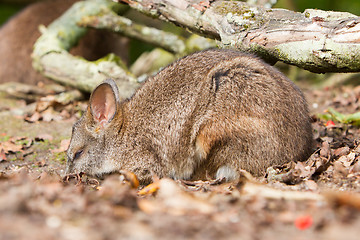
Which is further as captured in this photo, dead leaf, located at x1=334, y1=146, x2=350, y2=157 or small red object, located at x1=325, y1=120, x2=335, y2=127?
small red object, located at x1=325, y1=120, x2=335, y2=127

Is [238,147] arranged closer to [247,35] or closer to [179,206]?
[247,35]

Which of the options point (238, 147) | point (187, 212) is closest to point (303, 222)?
point (187, 212)

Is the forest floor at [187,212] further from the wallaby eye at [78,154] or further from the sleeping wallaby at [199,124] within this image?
the wallaby eye at [78,154]

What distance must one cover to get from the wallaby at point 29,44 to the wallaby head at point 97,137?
4.37m

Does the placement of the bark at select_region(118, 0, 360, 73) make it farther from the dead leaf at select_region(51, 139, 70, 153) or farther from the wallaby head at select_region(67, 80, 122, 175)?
the dead leaf at select_region(51, 139, 70, 153)

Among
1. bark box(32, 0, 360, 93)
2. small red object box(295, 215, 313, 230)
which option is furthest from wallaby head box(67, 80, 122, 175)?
small red object box(295, 215, 313, 230)

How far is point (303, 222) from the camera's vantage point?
2320 mm

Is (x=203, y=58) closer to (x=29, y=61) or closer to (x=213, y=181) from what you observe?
(x=213, y=181)

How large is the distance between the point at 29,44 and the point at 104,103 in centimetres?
515

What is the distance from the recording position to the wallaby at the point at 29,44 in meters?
9.20

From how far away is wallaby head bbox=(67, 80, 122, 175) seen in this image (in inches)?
193

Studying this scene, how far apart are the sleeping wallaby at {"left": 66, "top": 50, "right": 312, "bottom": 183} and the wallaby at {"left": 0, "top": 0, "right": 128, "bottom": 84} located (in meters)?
4.50

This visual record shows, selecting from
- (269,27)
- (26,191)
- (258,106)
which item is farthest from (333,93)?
(26,191)

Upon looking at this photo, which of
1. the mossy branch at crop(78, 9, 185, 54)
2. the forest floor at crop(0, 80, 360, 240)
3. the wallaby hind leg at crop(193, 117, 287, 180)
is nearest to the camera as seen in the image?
the forest floor at crop(0, 80, 360, 240)
